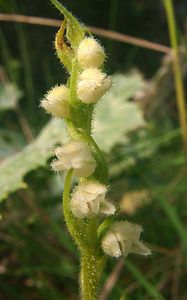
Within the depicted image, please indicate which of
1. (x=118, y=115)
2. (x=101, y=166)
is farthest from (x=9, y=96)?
(x=101, y=166)

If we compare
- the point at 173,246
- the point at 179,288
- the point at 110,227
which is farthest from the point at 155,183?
the point at 110,227

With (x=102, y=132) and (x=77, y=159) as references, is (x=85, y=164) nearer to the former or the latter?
(x=77, y=159)

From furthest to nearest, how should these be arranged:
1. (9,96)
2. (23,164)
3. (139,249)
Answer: (9,96) < (23,164) < (139,249)

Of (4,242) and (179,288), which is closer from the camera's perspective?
(179,288)

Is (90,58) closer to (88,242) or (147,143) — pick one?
(88,242)

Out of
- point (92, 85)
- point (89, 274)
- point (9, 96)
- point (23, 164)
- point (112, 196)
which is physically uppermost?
point (9, 96)
